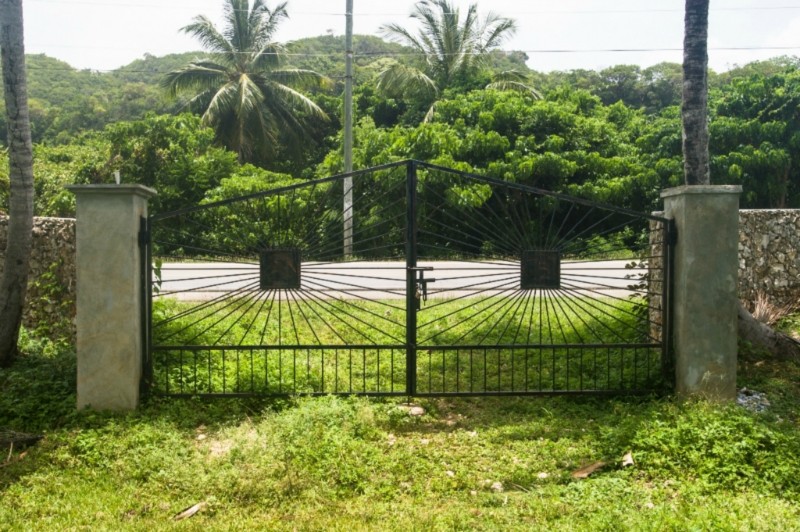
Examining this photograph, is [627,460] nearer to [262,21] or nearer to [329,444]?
[329,444]

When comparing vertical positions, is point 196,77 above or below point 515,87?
above

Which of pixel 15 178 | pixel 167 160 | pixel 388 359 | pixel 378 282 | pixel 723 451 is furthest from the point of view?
pixel 167 160

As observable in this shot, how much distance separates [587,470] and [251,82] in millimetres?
20498

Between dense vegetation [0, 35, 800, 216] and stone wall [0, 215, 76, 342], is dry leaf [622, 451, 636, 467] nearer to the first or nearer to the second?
stone wall [0, 215, 76, 342]

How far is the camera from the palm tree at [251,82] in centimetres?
2230

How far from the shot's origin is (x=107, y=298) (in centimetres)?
514

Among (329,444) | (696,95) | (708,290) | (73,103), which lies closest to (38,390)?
(329,444)

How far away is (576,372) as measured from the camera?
20.7 ft

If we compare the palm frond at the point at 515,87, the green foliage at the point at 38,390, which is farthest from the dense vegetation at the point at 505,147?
the green foliage at the point at 38,390

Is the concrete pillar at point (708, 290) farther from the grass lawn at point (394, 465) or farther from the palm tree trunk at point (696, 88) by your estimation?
the palm tree trunk at point (696, 88)

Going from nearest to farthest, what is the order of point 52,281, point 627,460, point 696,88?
point 627,460 → point 696,88 → point 52,281

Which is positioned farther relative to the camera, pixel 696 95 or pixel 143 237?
Result: pixel 696 95

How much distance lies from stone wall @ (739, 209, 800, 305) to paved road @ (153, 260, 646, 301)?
1.24 metres

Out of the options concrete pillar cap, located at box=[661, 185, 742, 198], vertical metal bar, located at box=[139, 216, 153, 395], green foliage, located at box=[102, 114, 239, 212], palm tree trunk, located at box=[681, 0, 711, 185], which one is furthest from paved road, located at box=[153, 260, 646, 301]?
green foliage, located at box=[102, 114, 239, 212]
